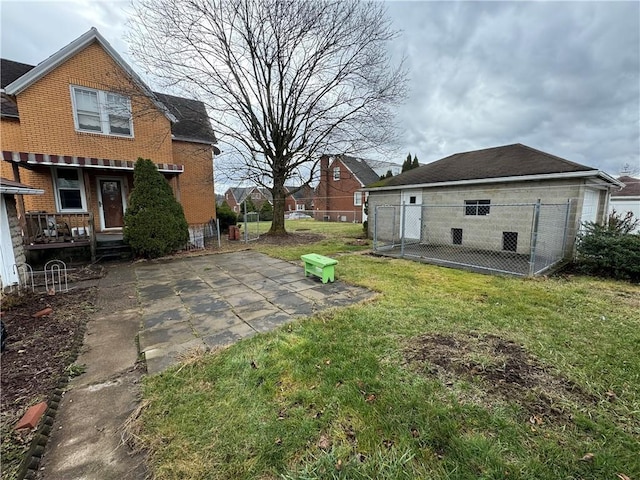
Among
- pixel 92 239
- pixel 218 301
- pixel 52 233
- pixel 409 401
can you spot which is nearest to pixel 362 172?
pixel 92 239

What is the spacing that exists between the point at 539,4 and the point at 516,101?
7.16 m

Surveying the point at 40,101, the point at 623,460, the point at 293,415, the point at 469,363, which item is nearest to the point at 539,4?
the point at 469,363

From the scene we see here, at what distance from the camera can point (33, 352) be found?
3.12 metres

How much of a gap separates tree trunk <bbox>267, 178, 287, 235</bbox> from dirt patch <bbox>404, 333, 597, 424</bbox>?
429 inches

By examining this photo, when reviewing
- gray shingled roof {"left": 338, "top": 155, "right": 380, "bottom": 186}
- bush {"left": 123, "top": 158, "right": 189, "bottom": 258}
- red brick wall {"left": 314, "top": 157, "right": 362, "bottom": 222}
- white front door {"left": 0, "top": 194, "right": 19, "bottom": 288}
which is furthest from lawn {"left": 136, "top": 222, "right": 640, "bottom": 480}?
gray shingled roof {"left": 338, "top": 155, "right": 380, "bottom": 186}

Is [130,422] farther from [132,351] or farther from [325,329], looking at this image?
[325,329]

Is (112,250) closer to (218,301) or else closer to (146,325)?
(218,301)

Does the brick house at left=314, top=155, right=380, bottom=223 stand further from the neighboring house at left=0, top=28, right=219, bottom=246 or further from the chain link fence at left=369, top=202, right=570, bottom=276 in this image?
the neighboring house at left=0, top=28, right=219, bottom=246

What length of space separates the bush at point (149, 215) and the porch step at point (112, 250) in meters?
0.44

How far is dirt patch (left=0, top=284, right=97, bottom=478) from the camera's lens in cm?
207

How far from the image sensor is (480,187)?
907cm

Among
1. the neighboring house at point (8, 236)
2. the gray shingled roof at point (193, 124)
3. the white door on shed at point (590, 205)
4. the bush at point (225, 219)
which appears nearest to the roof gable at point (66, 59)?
the gray shingled roof at point (193, 124)

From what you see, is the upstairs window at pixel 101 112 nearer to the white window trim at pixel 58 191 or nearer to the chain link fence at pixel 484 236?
the white window trim at pixel 58 191

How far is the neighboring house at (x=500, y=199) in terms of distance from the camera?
295 inches
